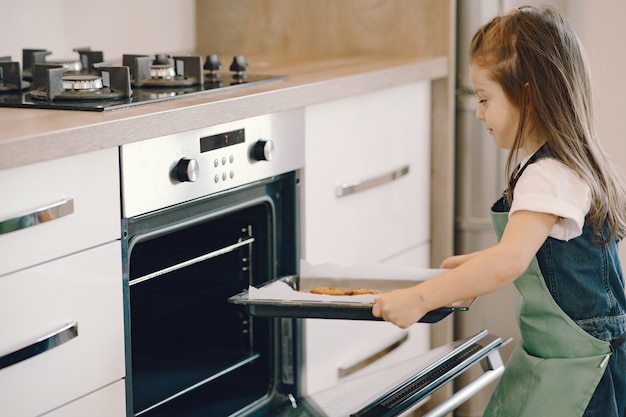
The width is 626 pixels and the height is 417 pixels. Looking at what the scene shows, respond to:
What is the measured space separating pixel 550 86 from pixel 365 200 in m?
0.65

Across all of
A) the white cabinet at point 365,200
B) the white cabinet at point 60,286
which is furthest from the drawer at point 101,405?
the white cabinet at point 365,200

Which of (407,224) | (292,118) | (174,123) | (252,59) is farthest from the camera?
(252,59)

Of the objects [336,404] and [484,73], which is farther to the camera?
[336,404]

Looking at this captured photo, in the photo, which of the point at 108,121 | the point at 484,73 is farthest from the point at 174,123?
the point at 484,73

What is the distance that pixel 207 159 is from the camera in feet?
4.86

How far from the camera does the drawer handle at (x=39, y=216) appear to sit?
45.3 inches

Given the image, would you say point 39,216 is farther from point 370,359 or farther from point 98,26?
point 98,26

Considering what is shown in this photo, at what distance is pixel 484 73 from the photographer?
1368mm

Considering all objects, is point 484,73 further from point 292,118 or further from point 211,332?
point 211,332

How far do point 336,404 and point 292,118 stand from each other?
491 millimetres

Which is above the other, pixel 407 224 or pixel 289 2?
pixel 289 2

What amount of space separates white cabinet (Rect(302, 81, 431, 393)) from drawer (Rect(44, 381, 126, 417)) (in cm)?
47

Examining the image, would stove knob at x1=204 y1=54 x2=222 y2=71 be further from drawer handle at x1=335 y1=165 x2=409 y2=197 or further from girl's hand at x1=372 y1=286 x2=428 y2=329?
girl's hand at x1=372 y1=286 x2=428 y2=329

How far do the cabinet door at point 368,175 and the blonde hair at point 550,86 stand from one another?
0.46 metres
